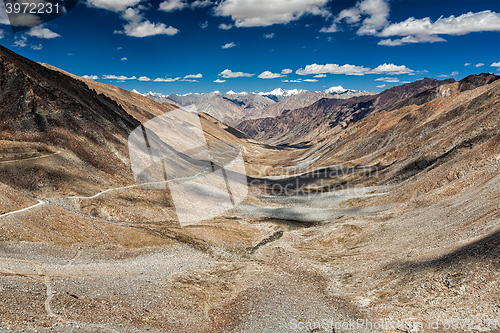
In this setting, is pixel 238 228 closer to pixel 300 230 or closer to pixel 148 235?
pixel 300 230

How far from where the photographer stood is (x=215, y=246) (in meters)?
37.8

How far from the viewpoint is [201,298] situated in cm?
2302

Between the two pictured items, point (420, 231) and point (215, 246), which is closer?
point (420, 231)

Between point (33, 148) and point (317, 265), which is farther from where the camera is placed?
point (33, 148)

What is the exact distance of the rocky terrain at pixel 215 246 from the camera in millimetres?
18719

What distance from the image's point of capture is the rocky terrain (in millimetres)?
18719

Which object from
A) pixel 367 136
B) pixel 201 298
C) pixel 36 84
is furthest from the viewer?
pixel 367 136

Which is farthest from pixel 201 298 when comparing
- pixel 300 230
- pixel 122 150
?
pixel 122 150

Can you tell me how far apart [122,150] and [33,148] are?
654 inches

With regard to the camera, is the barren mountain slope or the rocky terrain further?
the barren mountain slope

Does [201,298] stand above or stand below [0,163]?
below

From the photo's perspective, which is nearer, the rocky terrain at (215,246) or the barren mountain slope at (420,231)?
the rocky terrain at (215,246)

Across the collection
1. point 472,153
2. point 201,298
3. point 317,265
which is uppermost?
point 472,153

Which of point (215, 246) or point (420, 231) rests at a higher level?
point (420, 231)
